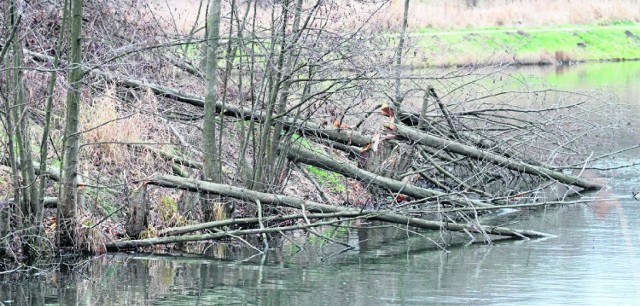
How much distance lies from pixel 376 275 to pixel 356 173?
389cm

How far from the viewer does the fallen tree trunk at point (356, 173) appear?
51.5ft

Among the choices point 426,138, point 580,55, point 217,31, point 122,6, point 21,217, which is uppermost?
point 580,55

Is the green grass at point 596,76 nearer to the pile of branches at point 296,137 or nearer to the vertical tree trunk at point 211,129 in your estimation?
the pile of branches at point 296,137

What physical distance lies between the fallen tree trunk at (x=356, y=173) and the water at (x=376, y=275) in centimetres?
69

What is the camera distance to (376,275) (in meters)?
12.3

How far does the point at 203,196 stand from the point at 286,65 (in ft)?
6.41

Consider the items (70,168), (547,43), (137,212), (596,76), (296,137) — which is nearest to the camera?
(70,168)

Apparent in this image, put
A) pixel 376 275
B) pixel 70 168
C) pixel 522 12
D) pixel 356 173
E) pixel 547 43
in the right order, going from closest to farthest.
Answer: pixel 376 275
pixel 70 168
pixel 356 173
pixel 547 43
pixel 522 12

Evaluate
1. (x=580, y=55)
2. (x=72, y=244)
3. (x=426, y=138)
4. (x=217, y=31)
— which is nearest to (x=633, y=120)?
(x=426, y=138)

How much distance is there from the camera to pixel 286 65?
571 inches

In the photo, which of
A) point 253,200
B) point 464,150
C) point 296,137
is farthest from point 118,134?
point 464,150

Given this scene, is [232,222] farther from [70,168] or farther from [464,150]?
[464,150]

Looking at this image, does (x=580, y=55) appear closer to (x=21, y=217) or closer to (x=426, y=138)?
(x=426, y=138)

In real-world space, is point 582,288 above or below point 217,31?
below
